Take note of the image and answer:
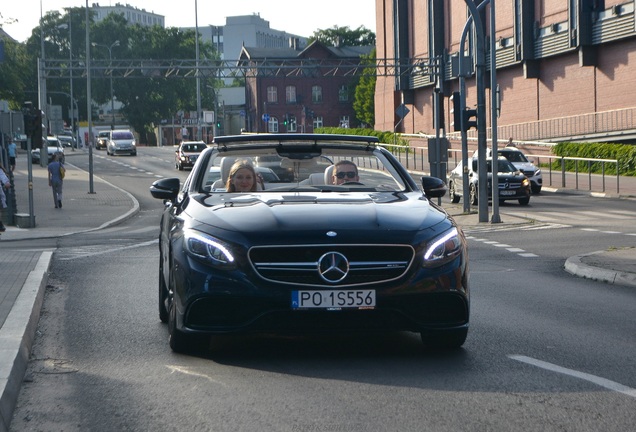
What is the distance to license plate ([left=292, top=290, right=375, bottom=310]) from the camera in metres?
7.30

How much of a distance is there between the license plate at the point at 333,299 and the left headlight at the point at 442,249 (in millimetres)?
423

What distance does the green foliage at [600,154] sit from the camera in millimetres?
44928

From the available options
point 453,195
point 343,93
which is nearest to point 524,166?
point 453,195

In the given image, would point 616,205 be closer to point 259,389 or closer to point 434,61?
point 259,389

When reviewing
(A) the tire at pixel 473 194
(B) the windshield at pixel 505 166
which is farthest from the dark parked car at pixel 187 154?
(A) the tire at pixel 473 194

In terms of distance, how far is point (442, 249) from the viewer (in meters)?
7.57

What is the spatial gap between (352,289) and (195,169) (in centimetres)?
222

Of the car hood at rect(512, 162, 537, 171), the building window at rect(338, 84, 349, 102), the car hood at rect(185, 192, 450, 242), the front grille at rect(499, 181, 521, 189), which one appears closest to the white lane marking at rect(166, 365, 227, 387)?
the car hood at rect(185, 192, 450, 242)

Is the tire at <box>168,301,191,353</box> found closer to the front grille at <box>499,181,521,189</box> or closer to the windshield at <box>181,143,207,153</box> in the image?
the front grille at <box>499,181,521,189</box>

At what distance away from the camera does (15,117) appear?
29656mm

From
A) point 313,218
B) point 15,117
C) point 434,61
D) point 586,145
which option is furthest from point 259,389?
point 434,61

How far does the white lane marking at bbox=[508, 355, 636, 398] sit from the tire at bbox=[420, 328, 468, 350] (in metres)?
0.35

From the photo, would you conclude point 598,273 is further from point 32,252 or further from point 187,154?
point 187,154

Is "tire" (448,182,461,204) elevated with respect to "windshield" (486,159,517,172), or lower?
lower
